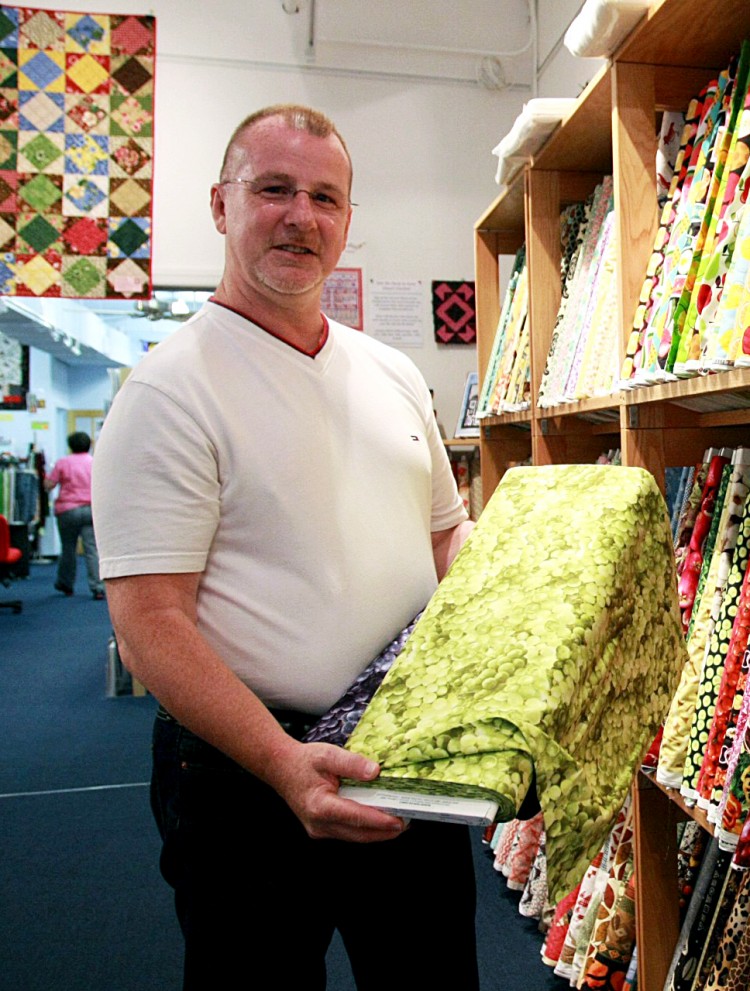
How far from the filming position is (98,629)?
6867 mm

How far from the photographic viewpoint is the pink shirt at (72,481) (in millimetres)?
7926

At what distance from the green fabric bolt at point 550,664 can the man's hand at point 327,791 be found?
0.03m

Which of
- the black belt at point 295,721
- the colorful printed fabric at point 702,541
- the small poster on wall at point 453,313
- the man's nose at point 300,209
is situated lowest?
the black belt at point 295,721

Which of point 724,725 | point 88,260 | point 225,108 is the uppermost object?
point 225,108

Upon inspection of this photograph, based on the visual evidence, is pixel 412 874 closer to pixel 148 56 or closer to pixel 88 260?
pixel 88 260

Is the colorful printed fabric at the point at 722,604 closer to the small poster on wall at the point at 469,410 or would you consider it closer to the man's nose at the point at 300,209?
the man's nose at the point at 300,209

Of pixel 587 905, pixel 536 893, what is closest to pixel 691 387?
pixel 587 905

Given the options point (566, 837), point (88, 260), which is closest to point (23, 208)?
point (88, 260)

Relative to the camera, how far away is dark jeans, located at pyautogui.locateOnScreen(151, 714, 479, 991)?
3.79 feet

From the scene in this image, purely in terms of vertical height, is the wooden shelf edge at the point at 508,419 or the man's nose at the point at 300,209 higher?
the man's nose at the point at 300,209

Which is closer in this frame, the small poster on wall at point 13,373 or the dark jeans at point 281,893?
the dark jeans at point 281,893

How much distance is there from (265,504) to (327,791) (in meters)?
0.40

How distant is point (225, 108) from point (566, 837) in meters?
3.93

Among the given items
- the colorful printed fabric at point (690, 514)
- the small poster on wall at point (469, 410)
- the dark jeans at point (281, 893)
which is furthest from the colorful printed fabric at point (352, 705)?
the small poster on wall at point (469, 410)
